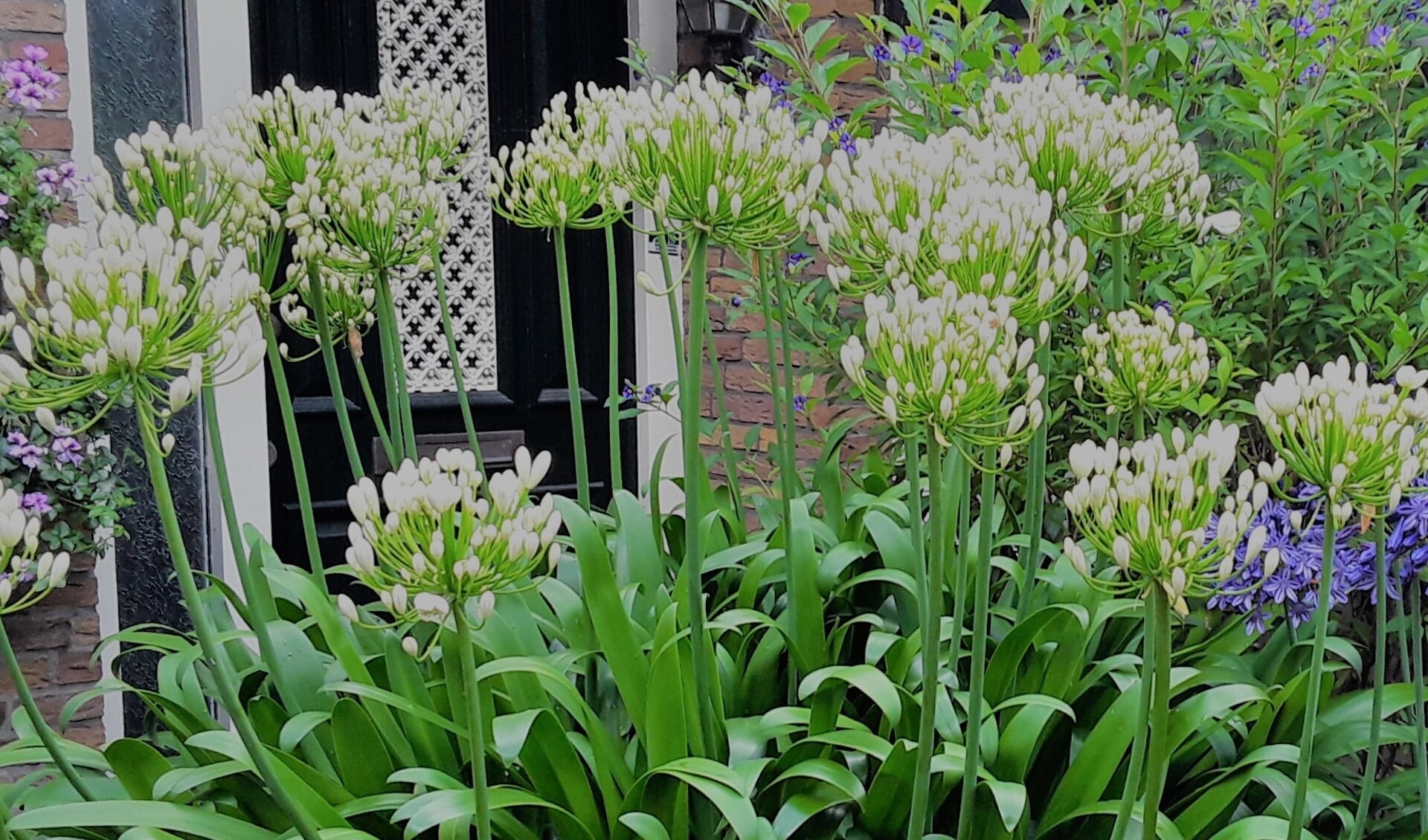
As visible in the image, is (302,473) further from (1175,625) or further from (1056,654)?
(1175,625)

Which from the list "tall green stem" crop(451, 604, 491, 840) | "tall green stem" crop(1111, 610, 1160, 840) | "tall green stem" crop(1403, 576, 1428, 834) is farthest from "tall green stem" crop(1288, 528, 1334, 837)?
"tall green stem" crop(451, 604, 491, 840)

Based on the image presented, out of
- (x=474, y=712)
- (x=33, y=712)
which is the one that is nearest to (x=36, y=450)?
(x=33, y=712)

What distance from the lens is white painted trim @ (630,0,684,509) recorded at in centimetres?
335

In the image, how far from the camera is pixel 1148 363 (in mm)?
1168

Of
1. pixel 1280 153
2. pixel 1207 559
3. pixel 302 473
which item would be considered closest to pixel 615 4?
pixel 1280 153

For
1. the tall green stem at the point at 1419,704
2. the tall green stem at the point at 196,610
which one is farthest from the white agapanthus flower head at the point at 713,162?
the tall green stem at the point at 1419,704

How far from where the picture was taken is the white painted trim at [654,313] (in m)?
3.35

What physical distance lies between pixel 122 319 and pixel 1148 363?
2.91 feet

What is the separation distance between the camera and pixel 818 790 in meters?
1.08

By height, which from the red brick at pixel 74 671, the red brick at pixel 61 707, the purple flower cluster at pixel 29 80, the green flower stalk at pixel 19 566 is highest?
the purple flower cluster at pixel 29 80

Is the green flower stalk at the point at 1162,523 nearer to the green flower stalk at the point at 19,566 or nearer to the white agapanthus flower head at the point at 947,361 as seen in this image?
the white agapanthus flower head at the point at 947,361

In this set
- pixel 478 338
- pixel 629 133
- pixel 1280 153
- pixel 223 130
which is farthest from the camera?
pixel 478 338

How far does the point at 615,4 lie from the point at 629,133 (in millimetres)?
2542

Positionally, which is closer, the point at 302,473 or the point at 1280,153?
the point at 302,473
